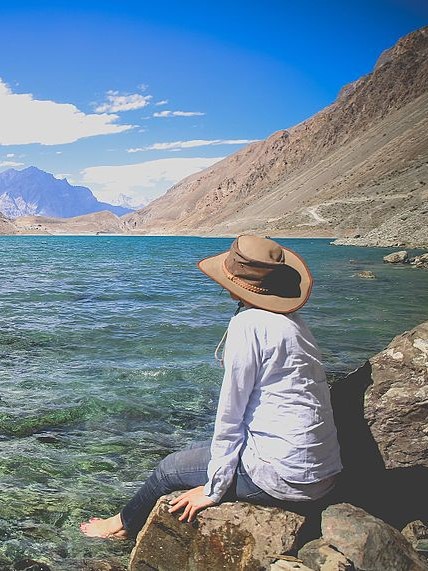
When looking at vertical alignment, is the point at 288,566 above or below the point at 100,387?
above

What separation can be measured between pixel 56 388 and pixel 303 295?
7330 millimetres

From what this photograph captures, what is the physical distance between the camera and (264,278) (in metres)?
3.73

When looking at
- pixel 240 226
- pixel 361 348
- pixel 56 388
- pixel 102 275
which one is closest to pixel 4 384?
pixel 56 388

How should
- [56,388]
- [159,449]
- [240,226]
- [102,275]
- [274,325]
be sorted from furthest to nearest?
[240,226] < [102,275] < [56,388] < [159,449] < [274,325]

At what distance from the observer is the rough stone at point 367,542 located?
12.2ft

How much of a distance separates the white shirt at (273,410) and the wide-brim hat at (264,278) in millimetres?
110

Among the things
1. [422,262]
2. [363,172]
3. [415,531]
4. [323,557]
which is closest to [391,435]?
[415,531]

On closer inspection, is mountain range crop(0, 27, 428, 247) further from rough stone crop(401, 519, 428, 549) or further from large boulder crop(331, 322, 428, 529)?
rough stone crop(401, 519, 428, 549)

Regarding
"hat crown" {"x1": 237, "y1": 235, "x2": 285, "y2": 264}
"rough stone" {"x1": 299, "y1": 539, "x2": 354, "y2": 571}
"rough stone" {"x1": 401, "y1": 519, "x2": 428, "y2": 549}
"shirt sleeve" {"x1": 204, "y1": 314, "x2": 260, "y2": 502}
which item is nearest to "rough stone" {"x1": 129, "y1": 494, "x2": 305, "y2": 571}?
"rough stone" {"x1": 299, "y1": 539, "x2": 354, "y2": 571}

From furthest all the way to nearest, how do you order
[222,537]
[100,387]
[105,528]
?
[100,387]
[105,528]
[222,537]

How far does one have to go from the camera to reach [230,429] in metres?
3.72

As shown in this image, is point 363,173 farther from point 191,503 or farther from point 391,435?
point 191,503

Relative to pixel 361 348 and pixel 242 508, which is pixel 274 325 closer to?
pixel 242 508

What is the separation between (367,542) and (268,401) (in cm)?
132
